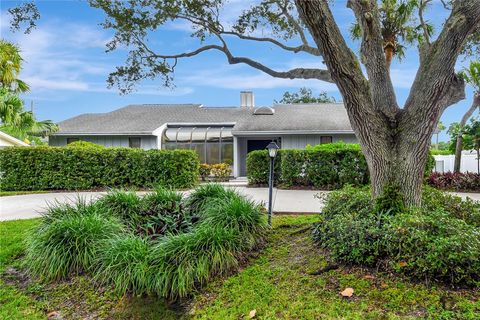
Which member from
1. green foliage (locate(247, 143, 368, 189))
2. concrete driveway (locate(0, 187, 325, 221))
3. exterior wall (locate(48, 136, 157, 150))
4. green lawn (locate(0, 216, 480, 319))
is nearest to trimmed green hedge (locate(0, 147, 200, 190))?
concrete driveway (locate(0, 187, 325, 221))

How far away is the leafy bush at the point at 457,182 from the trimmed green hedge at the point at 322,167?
2.24 feet

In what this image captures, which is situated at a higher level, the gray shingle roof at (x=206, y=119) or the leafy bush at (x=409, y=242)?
the gray shingle roof at (x=206, y=119)

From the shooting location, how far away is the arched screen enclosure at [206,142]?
19125 millimetres

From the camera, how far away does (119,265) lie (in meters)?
4.07

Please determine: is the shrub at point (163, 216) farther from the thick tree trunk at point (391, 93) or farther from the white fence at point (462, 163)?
the white fence at point (462, 163)

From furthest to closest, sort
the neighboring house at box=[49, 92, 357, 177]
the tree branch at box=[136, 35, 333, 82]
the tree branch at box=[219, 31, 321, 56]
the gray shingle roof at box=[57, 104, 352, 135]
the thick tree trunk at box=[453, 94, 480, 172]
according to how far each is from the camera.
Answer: the gray shingle roof at box=[57, 104, 352, 135] < the neighboring house at box=[49, 92, 357, 177] < the thick tree trunk at box=[453, 94, 480, 172] < the tree branch at box=[219, 31, 321, 56] < the tree branch at box=[136, 35, 333, 82]

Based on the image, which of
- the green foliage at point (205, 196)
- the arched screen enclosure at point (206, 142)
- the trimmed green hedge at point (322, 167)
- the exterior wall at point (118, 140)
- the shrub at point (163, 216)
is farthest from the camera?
the arched screen enclosure at point (206, 142)

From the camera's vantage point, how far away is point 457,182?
1242cm

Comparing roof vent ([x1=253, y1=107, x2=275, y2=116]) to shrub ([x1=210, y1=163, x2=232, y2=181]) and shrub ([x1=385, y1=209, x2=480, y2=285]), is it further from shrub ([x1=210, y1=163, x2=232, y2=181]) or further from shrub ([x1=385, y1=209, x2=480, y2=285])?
shrub ([x1=385, y1=209, x2=480, y2=285])

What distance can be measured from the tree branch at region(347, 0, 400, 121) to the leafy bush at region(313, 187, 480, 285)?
58.2 inches

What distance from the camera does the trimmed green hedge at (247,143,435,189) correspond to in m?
12.2

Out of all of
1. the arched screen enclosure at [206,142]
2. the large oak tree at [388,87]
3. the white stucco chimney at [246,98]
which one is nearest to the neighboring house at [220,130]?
the arched screen enclosure at [206,142]

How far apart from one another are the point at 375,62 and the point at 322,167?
792cm

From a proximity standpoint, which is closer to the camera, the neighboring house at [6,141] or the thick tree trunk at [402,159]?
the thick tree trunk at [402,159]
